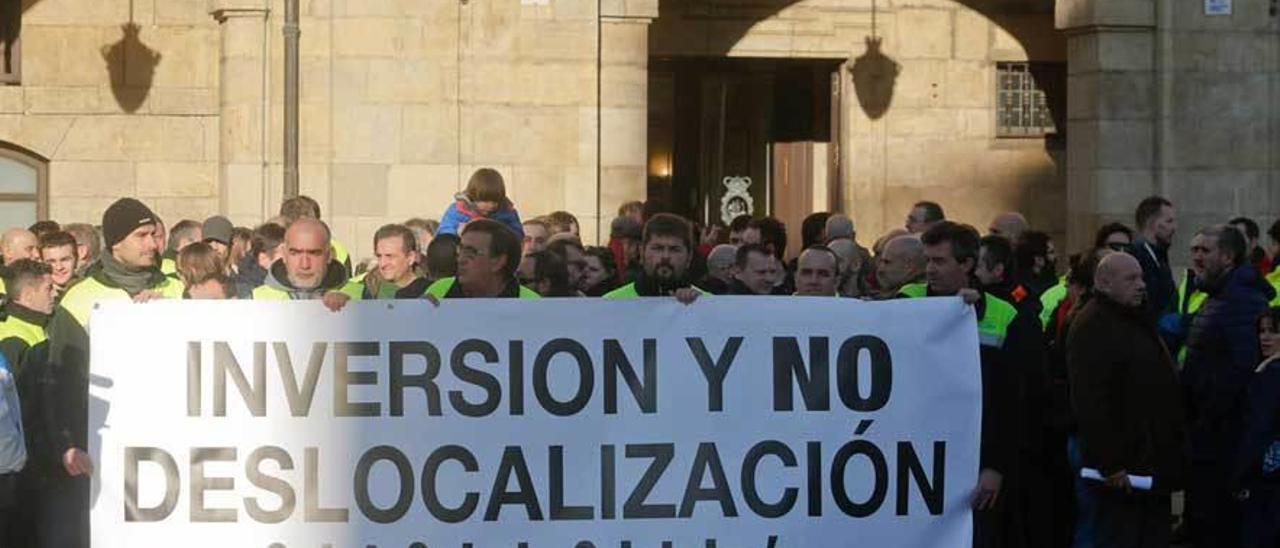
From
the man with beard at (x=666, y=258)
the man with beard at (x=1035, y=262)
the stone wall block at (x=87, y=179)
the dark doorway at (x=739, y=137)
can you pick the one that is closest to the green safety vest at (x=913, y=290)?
the man with beard at (x=666, y=258)

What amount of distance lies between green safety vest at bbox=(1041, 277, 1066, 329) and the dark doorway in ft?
26.3

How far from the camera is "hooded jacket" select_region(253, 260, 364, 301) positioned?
1060cm

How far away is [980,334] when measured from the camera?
35.7 ft

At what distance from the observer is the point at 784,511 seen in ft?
31.9

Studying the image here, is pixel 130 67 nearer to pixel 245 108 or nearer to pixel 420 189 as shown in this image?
pixel 245 108

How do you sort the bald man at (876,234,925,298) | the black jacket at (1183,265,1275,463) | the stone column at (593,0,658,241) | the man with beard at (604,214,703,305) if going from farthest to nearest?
the stone column at (593,0,658,241) → the black jacket at (1183,265,1275,463) → the man with beard at (604,214,703,305) → the bald man at (876,234,925,298)

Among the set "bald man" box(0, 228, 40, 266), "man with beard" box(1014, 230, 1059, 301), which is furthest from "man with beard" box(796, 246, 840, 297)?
"bald man" box(0, 228, 40, 266)

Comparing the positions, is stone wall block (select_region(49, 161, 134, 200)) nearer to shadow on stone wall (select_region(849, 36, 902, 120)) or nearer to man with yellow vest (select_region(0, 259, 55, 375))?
shadow on stone wall (select_region(849, 36, 902, 120))

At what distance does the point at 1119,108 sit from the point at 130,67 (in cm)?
754

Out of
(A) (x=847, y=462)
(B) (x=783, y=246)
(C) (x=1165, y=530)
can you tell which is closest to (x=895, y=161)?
(B) (x=783, y=246)

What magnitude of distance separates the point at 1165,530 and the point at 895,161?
11.3 meters

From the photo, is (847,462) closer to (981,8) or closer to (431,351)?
(431,351)

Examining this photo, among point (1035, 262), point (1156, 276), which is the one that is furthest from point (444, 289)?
point (1156, 276)

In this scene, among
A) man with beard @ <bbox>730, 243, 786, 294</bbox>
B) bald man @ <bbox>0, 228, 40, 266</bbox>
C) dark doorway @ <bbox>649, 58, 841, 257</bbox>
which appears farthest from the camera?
dark doorway @ <bbox>649, 58, 841, 257</bbox>
